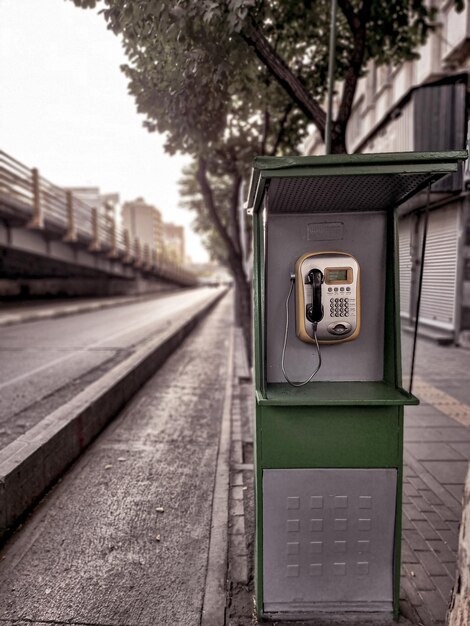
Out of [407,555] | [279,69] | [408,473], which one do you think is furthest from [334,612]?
[279,69]

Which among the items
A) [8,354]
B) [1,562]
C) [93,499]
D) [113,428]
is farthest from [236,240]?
[1,562]

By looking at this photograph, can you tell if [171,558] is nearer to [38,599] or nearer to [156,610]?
[156,610]

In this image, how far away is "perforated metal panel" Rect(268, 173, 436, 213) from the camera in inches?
90.7

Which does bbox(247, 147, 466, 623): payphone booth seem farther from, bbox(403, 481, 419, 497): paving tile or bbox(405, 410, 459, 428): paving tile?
bbox(405, 410, 459, 428): paving tile

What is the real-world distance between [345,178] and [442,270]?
1116 centimetres

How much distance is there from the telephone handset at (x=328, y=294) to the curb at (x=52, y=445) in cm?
253

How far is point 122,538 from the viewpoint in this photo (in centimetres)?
331

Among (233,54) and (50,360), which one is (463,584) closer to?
(233,54)

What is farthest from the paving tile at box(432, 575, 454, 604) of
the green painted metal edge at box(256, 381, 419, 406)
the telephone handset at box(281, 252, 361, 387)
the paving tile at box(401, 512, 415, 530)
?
the telephone handset at box(281, 252, 361, 387)

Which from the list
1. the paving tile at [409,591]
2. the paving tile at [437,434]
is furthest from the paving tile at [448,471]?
the paving tile at [409,591]

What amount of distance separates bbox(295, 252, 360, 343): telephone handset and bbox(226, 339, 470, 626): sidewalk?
1641mm

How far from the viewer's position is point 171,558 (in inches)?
121

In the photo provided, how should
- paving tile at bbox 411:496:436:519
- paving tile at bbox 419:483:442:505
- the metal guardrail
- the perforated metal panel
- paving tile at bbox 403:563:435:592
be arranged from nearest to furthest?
the perforated metal panel → paving tile at bbox 403:563:435:592 → paving tile at bbox 411:496:436:519 → paving tile at bbox 419:483:442:505 → the metal guardrail

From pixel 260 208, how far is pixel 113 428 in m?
4.08
